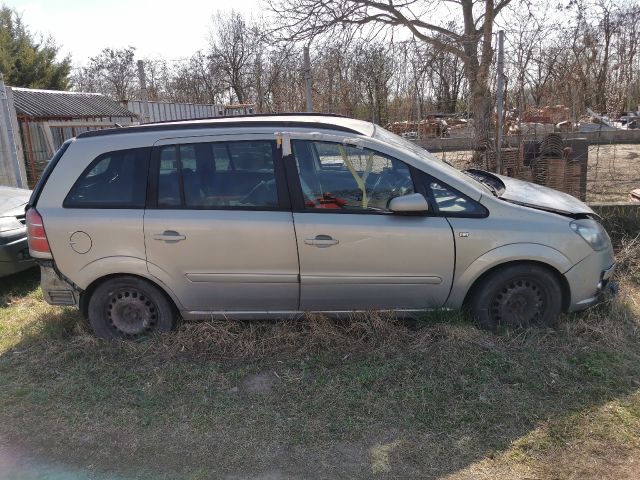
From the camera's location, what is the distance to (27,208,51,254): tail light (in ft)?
12.9

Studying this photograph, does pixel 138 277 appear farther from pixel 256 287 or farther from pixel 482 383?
pixel 482 383

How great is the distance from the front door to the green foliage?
73.1 ft

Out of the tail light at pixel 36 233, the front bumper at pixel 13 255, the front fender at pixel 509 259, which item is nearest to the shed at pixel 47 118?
the front bumper at pixel 13 255

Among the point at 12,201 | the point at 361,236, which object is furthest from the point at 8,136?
the point at 361,236

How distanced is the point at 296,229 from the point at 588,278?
2.25 metres

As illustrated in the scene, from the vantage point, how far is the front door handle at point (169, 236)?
12.7ft

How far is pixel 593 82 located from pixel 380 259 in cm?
940

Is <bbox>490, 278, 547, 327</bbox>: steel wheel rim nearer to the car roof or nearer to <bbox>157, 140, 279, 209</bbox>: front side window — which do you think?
the car roof

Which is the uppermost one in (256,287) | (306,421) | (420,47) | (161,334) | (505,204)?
(420,47)

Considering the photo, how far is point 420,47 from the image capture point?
31.4ft

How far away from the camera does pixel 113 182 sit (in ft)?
13.1

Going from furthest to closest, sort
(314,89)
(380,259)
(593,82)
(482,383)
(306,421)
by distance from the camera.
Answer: (593,82)
(314,89)
(380,259)
(482,383)
(306,421)

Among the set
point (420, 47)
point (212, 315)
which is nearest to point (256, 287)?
point (212, 315)

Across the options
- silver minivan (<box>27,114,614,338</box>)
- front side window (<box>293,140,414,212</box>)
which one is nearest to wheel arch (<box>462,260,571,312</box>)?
silver minivan (<box>27,114,614,338</box>)
